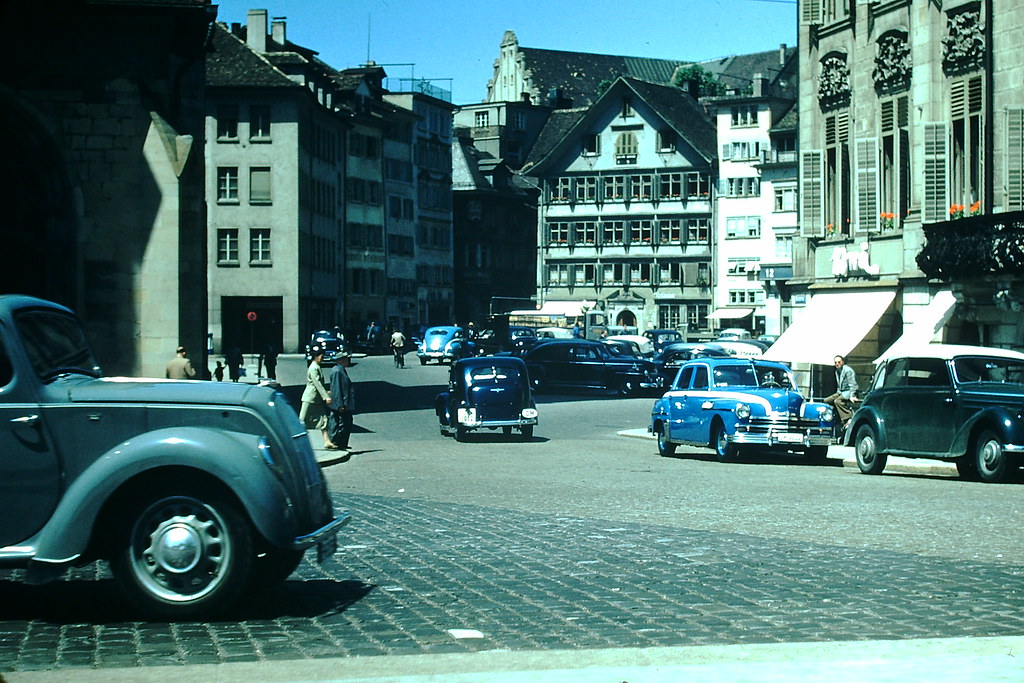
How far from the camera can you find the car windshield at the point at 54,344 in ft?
30.6

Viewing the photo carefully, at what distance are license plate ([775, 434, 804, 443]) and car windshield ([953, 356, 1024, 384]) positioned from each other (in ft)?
13.7

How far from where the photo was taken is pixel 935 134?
34031 mm

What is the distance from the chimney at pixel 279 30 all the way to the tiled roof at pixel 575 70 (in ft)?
183

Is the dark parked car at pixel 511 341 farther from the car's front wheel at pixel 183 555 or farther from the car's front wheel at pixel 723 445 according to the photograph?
the car's front wheel at pixel 183 555

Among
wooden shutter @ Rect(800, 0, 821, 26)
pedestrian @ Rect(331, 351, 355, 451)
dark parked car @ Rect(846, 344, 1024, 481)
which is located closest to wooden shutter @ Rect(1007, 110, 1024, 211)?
dark parked car @ Rect(846, 344, 1024, 481)

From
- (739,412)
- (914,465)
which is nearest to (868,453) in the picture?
(914,465)

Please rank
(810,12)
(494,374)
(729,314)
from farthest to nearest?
(729,314), (810,12), (494,374)

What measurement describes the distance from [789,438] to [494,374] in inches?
332

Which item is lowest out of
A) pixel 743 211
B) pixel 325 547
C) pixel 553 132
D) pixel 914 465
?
pixel 914 465

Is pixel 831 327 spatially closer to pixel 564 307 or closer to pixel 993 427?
pixel 993 427

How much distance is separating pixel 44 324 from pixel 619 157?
100 meters

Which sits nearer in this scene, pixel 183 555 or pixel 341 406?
pixel 183 555

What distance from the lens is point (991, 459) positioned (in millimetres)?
20844

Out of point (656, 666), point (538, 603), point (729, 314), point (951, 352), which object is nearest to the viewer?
point (656, 666)
